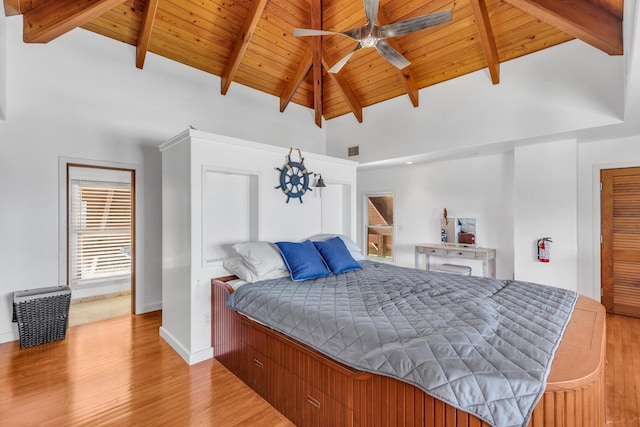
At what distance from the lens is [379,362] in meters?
→ 1.45

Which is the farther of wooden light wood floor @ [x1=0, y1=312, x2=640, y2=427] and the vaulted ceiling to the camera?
the vaulted ceiling

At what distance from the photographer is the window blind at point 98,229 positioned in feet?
13.0

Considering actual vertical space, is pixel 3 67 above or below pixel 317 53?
below

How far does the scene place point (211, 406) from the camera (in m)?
2.14

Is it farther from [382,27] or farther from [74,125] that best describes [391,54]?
[74,125]

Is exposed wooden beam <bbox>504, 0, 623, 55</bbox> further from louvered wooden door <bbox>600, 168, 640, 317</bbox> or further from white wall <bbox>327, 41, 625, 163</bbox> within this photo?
louvered wooden door <bbox>600, 168, 640, 317</bbox>

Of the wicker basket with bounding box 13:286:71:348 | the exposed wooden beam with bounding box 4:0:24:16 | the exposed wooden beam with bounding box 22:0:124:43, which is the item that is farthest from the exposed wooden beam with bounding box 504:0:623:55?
the wicker basket with bounding box 13:286:71:348

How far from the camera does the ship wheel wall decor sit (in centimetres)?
349

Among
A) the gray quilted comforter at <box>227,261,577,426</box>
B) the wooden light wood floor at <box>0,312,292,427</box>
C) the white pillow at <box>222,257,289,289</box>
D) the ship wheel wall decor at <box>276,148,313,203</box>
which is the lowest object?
the wooden light wood floor at <box>0,312,292,427</box>

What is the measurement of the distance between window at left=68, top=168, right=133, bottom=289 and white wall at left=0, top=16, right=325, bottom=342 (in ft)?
1.36

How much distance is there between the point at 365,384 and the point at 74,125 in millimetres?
4313

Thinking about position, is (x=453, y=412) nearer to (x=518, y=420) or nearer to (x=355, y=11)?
(x=518, y=420)

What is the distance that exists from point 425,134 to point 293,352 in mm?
4038

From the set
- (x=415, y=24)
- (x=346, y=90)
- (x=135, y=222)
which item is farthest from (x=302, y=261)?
(x=346, y=90)
